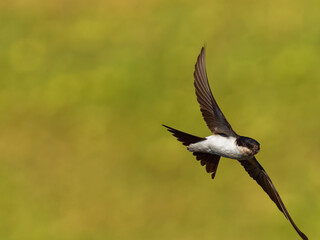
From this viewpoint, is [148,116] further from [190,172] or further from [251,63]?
[251,63]

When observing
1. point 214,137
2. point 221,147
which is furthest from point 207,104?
point 221,147

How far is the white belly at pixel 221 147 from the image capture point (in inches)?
291

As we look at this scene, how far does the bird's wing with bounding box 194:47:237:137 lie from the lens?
742 centimetres

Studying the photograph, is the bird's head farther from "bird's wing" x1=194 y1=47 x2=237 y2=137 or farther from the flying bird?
"bird's wing" x1=194 y1=47 x2=237 y2=137

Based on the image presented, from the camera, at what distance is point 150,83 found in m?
14.9

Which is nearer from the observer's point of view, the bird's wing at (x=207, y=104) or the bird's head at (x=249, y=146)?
the bird's head at (x=249, y=146)

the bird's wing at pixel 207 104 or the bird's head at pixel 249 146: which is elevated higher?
the bird's wing at pixel 207 104

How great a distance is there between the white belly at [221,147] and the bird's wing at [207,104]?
0.31 feet

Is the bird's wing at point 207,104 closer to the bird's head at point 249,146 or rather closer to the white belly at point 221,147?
the white belly at point 221,147

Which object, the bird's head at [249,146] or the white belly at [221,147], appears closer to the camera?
the bird's head at [249,146]

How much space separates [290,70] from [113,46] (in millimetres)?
4021

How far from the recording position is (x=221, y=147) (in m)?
7.46

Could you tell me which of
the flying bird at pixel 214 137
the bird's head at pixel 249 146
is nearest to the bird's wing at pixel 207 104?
the flying bird at pixel 214 137

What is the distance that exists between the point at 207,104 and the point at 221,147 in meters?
0.48
